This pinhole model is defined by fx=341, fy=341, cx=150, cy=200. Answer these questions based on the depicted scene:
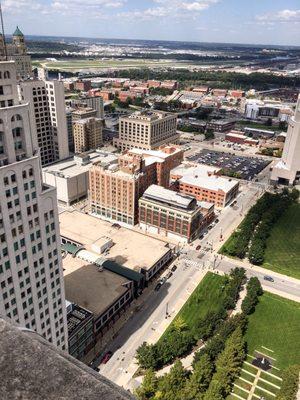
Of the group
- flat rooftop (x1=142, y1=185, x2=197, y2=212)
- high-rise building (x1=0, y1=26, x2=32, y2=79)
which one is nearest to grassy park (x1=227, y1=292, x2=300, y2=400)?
flat rooftop (x1=142, y1=185, x2=197, y2=212)

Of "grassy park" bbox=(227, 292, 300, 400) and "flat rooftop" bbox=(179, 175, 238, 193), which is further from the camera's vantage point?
"flat rooftop" bbox=(179, 175, 238, 193)

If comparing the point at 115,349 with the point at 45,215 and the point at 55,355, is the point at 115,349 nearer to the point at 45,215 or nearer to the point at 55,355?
the point at 45,215

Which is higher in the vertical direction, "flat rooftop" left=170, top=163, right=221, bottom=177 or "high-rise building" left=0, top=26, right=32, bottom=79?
"high-rise building" left=0, top=26, right=32, bottom=79

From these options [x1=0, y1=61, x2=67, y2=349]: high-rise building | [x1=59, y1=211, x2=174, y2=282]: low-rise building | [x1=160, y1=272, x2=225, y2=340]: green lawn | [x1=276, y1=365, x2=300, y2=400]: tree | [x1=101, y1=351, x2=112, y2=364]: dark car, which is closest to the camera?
[x1=0, y1=61, x2=67, y2=349]: high-rise building

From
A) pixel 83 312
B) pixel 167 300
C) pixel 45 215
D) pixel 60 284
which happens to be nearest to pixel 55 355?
pixel 45 215

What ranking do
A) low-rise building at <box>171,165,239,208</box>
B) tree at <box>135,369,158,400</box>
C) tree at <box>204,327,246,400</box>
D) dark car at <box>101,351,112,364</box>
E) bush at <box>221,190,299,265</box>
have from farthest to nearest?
low-rise building at <box>171,165,239,208</box>, bush at <box>221,190,299,265</box>, dark car at <box>101,351,112,364</box>, tree at <box>204,327,246,400</box>, tree at <box>135,369,158,400</box>

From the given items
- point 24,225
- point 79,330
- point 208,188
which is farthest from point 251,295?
point 24,225

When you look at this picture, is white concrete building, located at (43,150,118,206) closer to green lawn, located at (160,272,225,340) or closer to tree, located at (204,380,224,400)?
green lawn, located at (160,272,225,340)
